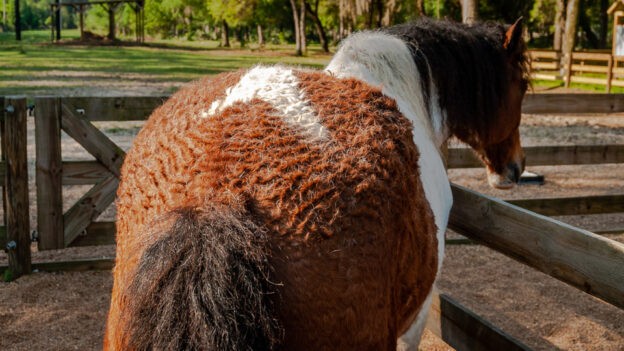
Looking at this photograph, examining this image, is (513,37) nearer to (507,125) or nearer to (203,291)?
(507,125)

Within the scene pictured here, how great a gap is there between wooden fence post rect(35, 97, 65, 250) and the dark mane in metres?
3.16

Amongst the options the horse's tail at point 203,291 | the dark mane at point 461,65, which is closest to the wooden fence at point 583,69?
the dark mane at point 461,65

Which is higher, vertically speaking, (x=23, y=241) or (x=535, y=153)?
(x=535, y=153)

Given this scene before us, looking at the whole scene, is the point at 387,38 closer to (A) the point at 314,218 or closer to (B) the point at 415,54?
(B) the point at 415,54

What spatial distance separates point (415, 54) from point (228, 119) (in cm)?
150

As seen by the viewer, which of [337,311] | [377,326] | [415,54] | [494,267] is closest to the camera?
[337,311]

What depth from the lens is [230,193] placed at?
1771 mm

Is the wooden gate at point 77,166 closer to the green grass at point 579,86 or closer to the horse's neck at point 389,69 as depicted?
the horse's neck at point 389,69

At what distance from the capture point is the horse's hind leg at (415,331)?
2611 millimetres

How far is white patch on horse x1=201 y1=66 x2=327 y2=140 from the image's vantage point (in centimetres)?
200

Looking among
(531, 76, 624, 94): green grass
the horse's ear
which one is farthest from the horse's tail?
(531, 76, 624, 94): green grass

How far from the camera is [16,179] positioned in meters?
5.09

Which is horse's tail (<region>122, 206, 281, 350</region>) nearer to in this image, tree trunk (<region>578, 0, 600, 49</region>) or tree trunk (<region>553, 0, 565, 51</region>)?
tree trunk (<region>553, 0, 565, 51</region>)

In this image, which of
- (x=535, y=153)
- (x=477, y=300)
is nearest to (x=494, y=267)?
(x=477, y=300)
